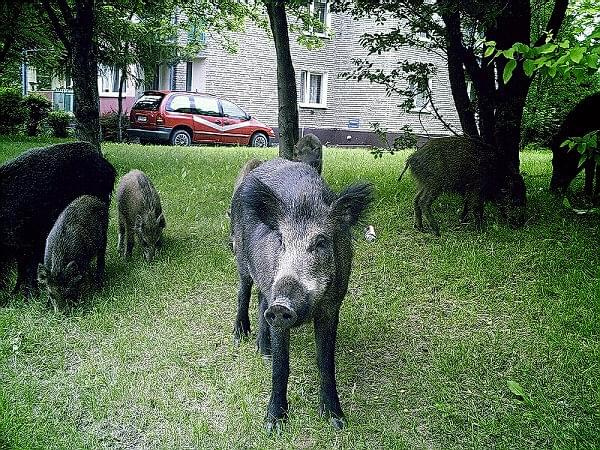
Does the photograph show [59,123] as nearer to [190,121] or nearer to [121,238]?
[190,121]

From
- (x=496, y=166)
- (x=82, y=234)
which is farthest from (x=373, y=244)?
(x=82, y=234)

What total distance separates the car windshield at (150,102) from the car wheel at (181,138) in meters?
1.06

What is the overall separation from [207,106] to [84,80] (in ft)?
45.8

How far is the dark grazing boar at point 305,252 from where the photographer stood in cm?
387

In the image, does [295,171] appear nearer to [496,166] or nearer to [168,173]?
[496,166]

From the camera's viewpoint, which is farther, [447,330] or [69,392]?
[447,330]

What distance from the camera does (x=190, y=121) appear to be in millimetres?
23562

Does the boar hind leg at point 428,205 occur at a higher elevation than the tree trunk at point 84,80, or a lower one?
lower

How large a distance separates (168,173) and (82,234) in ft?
20.2

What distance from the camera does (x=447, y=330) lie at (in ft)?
19.4

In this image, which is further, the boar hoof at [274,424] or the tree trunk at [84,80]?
the tree trunk at [84,80]

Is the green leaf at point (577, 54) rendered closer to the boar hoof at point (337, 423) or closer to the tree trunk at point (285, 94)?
the boar hoof at point (337, 423)

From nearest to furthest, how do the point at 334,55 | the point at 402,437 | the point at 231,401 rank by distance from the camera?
the point at 402,437 → the point at 231,401 → the point at 334,55

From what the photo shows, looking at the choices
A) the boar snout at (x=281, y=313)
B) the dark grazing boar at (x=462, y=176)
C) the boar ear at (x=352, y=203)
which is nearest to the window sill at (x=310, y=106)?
the dark grazing boar at (x=462, y=176)
